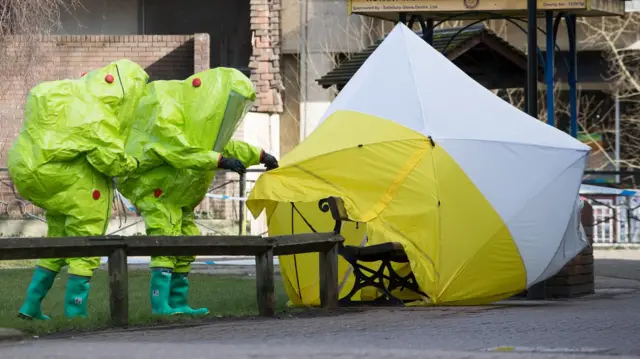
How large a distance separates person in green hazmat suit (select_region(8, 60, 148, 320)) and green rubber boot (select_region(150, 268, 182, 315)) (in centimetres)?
60

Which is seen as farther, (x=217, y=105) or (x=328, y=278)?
(x=328, y=278)

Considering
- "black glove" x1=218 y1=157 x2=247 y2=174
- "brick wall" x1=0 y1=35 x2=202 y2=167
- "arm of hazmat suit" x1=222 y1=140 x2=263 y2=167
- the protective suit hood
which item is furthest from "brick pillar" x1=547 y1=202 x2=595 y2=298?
"brick wall" x1=0 y1=35 x2=202 y2=167

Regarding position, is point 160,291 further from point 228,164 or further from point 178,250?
point 228,164

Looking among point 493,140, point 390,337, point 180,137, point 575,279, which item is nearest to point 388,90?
point 493,140

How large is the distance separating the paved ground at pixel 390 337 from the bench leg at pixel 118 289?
490mm

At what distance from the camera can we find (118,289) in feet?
32.2

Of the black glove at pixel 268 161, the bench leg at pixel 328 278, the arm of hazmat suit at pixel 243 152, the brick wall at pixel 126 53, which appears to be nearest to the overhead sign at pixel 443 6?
the black glove at pixel 268 161

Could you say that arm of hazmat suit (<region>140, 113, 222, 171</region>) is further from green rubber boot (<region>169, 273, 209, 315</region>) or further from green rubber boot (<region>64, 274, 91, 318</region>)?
green rubber boot (<region>64, 274, 91, 318</region>)

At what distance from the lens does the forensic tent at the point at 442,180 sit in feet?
38.3

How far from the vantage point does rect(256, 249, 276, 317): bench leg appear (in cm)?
1077

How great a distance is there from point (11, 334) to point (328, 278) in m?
3.29

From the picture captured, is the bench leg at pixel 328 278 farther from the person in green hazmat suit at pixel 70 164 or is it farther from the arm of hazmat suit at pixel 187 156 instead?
the person in green hazmat suit at pixel 70 164

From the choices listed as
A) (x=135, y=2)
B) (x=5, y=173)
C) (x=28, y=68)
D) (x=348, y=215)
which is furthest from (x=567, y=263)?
(x=135, y=2)

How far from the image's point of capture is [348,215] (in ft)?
38.2
